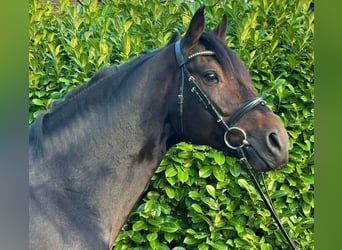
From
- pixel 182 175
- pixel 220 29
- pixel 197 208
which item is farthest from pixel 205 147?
pixel 220 29

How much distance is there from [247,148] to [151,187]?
0.95 m

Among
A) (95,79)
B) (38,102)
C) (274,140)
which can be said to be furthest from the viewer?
(38,102)

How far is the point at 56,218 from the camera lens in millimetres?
1749

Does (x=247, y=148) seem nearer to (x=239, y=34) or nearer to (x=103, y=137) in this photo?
(x=103, y=137)

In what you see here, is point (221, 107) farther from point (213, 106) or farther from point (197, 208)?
point (197, 208)

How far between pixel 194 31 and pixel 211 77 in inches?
Answer: 7.4

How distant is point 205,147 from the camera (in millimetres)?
2609

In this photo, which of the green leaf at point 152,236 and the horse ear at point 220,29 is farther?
the green leaf at point 152,236

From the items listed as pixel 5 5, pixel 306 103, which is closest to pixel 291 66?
pixel 306 103

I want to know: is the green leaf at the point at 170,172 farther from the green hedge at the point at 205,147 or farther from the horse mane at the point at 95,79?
the horse mane at the point at 95,79

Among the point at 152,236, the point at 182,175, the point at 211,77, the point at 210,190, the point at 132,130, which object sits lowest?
the point at 152,236

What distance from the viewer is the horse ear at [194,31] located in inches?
72.9

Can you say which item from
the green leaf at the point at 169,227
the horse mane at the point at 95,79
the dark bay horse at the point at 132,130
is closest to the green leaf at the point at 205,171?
the green leaf at the point at 169,227

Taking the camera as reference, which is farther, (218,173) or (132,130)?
(218,173)
